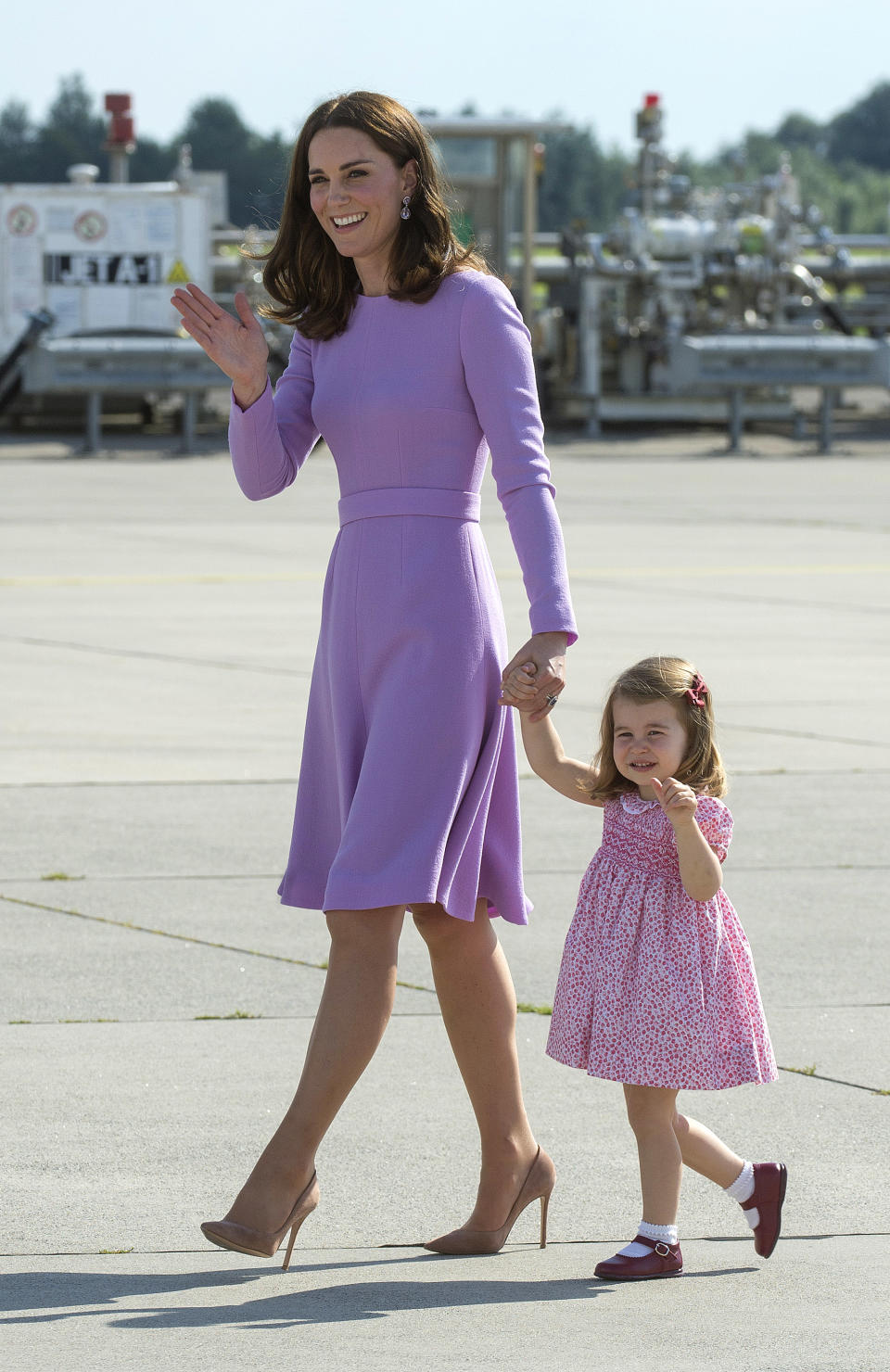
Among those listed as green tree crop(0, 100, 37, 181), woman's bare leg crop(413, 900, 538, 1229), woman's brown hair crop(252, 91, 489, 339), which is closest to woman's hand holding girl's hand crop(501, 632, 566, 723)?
woman's bare leg crop(413, 900, 538, 1229)

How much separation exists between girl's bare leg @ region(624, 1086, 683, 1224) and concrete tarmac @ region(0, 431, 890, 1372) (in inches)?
5.0

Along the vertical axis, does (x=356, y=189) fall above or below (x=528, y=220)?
below

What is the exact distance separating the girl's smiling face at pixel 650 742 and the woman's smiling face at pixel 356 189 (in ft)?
2.86

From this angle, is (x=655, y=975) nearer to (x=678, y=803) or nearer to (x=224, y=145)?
(x=678, y=803)

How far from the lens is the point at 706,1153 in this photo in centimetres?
360

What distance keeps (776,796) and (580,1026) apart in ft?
13.5

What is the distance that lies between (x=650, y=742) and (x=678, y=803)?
0.55ft

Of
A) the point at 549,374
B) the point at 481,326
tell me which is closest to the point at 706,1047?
the point at 481,326

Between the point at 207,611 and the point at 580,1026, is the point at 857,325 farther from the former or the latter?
the point at 580,1026

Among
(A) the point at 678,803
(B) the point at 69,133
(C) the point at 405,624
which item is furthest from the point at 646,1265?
(B) the point at 69,133

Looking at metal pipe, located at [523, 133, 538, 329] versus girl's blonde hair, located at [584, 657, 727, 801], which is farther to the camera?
metal pipe, located at [523, 133, 538, 329]

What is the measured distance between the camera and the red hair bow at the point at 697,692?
357 cm

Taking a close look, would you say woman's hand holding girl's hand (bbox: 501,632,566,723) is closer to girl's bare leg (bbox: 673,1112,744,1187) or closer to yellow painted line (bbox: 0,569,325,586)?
girl's bare leg (bbox: 673,1112,744,1187)

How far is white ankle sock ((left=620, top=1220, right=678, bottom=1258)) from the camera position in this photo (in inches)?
137
